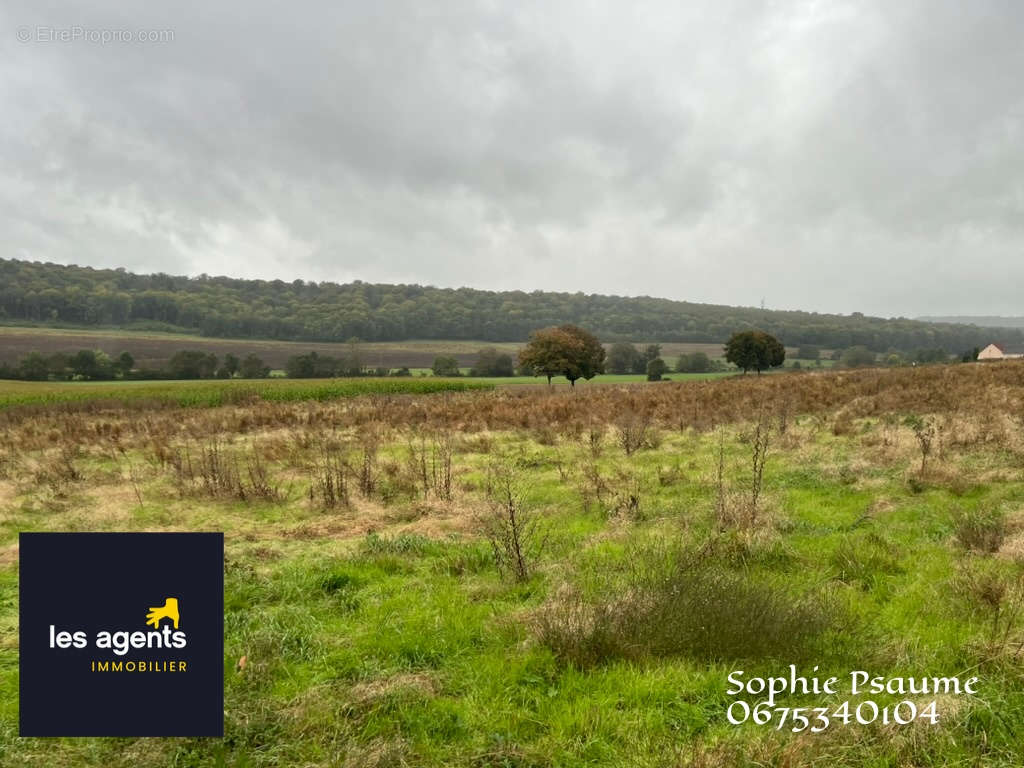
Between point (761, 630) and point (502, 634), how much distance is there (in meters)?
2.24

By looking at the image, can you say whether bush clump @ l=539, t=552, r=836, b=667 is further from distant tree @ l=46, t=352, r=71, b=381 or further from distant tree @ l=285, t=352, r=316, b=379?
distant tree @ l=46, t=352, r=71, b=381

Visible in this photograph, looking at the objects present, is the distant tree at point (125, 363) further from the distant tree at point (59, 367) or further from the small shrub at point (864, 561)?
the small shrub at point (864, 561)

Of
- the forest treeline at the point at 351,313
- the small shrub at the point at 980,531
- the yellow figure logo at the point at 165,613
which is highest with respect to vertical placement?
the forest treeline at the point at 351,313

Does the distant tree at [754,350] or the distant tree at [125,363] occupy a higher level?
the distant tree at [754,350]

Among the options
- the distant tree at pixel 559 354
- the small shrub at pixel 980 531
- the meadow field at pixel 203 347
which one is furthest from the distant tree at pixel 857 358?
the small shrub at pixel 980 531

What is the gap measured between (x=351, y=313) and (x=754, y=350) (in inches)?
3264

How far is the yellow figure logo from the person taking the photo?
3305 millimetres

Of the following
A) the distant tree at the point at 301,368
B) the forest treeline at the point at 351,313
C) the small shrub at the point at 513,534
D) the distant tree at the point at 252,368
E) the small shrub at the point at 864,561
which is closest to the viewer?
the small shrub at the point at 864,561

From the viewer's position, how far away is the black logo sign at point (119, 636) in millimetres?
3256

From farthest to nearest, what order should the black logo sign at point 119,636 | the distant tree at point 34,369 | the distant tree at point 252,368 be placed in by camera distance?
the distant tree at point 252,368 → the distant tree at point 34,369 → the black logo sign at point 119,636

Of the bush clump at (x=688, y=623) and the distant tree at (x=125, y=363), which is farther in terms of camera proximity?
the distant tree at (x=125, y=363)

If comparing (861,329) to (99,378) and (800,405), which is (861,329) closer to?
(800,405)

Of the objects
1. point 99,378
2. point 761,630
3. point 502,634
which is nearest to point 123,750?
point 502,634

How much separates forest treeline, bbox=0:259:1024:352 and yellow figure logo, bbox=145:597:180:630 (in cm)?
10593
